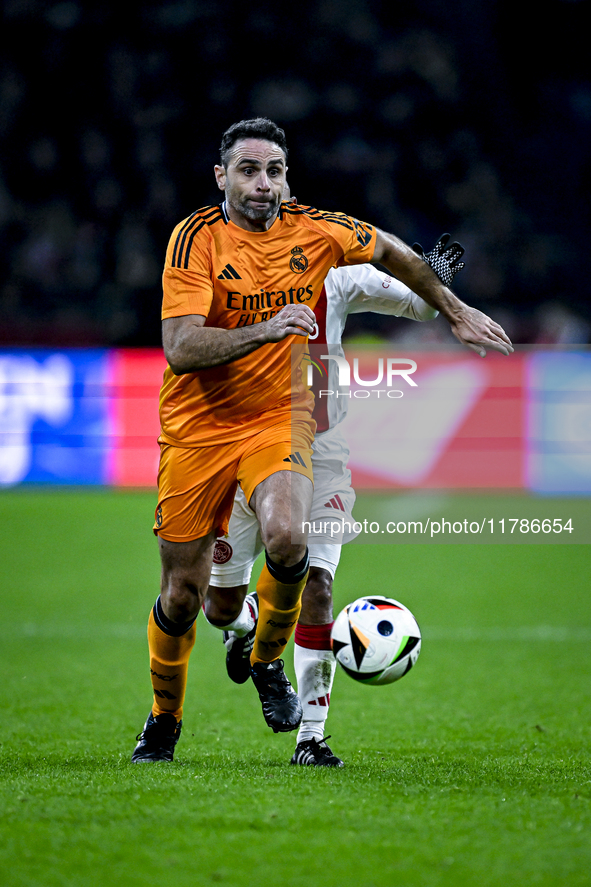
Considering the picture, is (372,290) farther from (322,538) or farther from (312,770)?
(312,770)

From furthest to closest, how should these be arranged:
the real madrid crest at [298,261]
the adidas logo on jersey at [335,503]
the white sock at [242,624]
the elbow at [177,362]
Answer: the white sock at [242,624] < the adidas logo on jersey at [335,503] < the real madrid crest at [298,261] < the elbow at [177,362]

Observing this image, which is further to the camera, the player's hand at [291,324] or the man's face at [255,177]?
the man's face at [255,177]

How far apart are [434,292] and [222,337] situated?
3.25ft

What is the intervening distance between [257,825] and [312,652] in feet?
4.21

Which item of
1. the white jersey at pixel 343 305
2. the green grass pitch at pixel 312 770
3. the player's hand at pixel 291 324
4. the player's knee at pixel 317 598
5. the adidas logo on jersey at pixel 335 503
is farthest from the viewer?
the white jersey at pixel 343 305

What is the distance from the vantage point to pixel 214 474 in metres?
3.87

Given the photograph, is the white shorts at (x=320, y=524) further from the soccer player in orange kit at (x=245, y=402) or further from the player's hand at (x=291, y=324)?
the player's hand at (x=291, y=324)

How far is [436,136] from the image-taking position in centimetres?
1653

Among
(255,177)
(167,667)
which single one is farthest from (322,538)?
(255,177)

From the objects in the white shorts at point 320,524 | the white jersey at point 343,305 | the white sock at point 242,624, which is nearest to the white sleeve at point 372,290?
the white jersey at point 343,305

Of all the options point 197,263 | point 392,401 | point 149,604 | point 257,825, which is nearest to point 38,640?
point 149,604

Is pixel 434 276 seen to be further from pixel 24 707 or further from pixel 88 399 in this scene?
pixel 88 399

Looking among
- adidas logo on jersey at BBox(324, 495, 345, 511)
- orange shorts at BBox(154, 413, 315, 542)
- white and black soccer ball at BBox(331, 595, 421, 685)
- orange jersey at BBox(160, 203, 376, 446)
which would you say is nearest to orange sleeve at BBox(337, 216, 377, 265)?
orange jersey at BBox(160, 203, 376, 446)

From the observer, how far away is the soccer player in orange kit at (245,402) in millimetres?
3758
